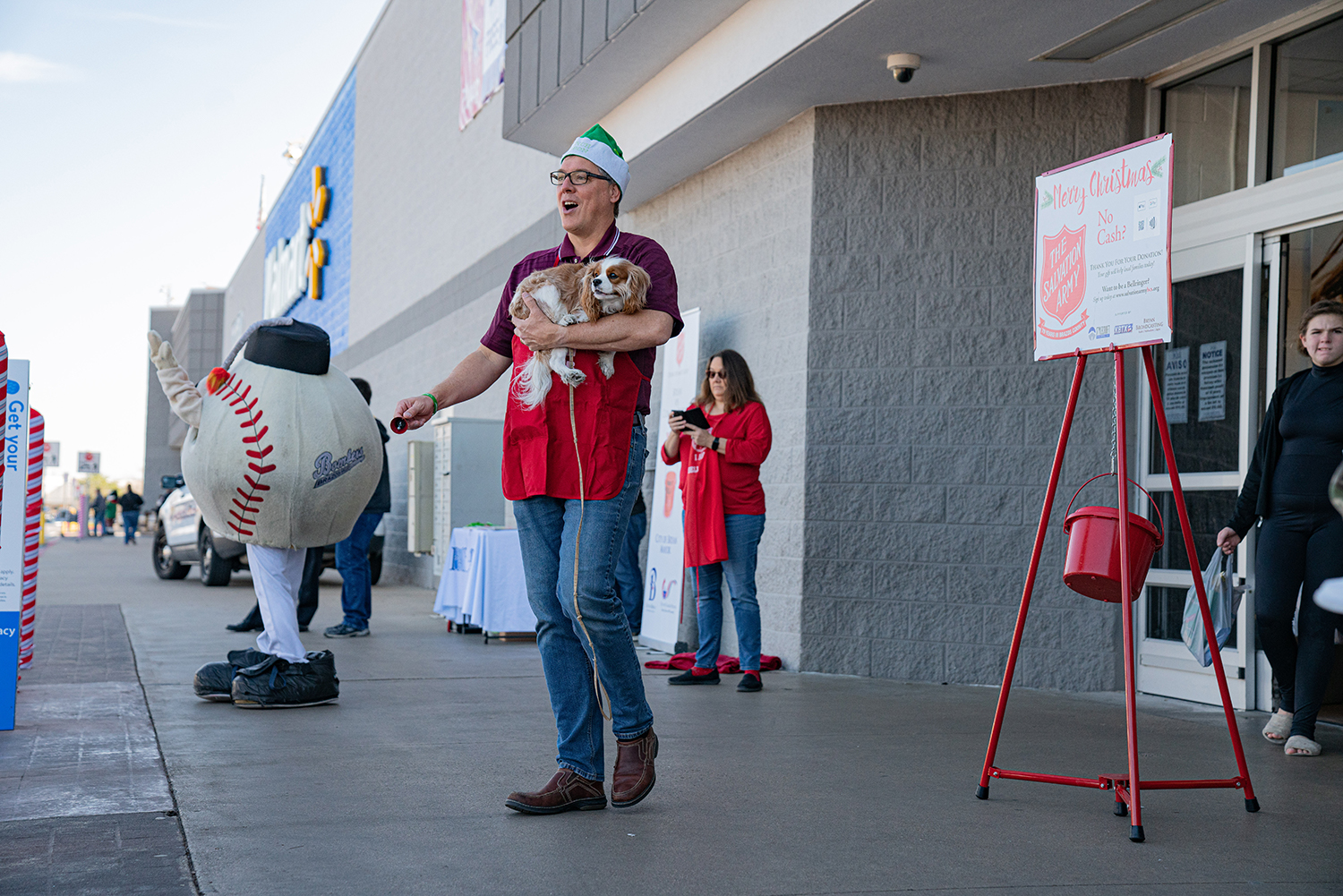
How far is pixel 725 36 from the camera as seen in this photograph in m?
7.22

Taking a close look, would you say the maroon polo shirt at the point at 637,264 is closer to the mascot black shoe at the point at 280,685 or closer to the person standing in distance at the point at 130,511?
the mascot black shoe at the point at 280,685

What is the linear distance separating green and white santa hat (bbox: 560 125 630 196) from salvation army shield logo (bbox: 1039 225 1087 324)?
1.52 metres

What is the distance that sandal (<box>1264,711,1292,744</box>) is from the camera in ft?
16.8

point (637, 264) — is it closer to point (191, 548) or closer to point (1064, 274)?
point (1064, 274)

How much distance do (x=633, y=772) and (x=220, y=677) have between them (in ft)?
9.42

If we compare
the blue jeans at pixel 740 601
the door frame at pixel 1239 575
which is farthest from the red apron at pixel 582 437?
the door frame at pixel 1239 575

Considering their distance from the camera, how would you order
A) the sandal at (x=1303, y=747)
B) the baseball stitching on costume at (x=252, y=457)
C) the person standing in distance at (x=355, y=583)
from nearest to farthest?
the sandal at (x=1303, y=747)
the baseball stitching on costume at (x=252, y=457)
the person standing in distance at (x=355, y=583)

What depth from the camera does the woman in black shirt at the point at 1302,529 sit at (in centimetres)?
487

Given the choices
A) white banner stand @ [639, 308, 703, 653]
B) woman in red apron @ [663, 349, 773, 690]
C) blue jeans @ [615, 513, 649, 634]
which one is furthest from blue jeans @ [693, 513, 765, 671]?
blue jeans @ [615, 513, 649, 634]

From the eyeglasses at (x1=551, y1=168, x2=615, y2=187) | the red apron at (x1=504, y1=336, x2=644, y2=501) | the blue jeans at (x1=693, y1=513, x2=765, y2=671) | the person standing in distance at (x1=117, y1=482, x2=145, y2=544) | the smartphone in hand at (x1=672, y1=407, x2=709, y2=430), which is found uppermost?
the eyeglasses at (x1=551, y1=168, x2=615, y2=187)

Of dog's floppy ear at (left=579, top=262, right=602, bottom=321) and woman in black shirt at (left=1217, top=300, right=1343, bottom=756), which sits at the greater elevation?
dog's floppy ear at (left=579, top=262, right=602, bottom=321)

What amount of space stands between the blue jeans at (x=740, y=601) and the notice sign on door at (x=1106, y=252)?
9.02 feet

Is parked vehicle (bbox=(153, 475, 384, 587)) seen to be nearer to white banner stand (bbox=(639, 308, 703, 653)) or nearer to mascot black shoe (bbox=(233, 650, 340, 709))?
white banner stand (bbox=(639, 308, 703, 653))

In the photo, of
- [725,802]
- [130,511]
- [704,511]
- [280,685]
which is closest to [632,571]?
[704,511]
